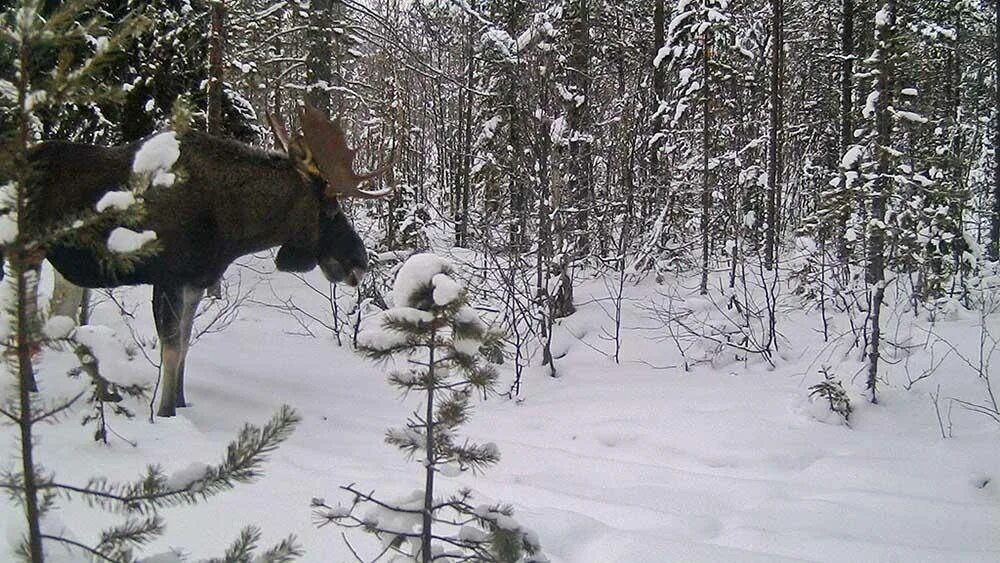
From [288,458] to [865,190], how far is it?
534 cm

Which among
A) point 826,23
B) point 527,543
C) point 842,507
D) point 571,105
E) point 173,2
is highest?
point 826,23

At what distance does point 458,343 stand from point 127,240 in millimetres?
964

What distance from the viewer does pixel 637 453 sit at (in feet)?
17.3

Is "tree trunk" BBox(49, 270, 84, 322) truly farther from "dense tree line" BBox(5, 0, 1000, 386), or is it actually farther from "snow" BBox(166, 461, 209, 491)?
"snow" BBox(166, 461, 209, 491)

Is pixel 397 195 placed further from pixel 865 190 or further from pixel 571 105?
pixel 865 190

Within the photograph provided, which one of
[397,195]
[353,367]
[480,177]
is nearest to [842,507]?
[353,367]

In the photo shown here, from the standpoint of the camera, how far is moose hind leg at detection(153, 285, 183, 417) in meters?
5.32

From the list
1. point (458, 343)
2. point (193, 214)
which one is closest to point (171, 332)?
point (193, 214)

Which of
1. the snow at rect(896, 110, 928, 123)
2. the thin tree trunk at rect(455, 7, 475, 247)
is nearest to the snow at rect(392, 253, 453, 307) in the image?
the thin tree trunk at rect(455, 7, 475, 247)

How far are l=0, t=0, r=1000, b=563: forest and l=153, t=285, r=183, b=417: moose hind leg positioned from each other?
20 millimetres

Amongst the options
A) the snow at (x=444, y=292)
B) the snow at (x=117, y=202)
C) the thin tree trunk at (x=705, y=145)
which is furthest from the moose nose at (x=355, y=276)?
the thin tree trunk at (x=705, y=145)

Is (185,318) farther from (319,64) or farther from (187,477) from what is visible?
(319,64)

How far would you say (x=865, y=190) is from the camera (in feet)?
21.4

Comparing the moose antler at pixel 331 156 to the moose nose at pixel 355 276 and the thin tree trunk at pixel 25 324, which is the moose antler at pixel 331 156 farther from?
the thin tree trunk at pixel 25 324
